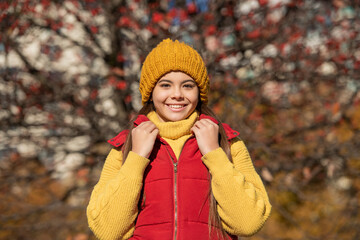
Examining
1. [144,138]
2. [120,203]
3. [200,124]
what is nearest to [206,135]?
[200,124]

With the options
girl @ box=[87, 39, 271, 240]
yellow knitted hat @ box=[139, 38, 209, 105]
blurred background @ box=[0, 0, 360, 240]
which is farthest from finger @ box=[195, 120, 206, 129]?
blurred background @ box=[0, 0, 360, 240]

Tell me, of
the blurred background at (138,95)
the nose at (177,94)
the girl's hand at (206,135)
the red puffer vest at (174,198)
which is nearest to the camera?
the red puffer vest at (174,198)

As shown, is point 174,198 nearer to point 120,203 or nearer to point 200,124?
point 120,203

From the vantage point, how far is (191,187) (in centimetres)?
197

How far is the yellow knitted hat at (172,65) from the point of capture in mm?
2184

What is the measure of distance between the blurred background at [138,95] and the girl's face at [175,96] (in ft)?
9.72

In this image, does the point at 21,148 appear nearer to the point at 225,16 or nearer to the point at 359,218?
the point at 225,16

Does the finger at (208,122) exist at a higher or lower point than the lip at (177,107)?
lower

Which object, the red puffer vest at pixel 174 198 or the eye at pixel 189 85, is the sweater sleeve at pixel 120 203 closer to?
the red puffer vest at pixel 174 198

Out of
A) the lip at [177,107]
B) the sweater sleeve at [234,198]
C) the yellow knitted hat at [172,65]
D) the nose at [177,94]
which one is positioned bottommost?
the sweater sleeve at [234,198]

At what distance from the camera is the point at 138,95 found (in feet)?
18.0

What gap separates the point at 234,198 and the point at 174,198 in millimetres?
295

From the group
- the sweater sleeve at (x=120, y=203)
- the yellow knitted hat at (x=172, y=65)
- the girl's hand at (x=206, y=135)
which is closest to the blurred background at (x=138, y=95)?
the yellow knitted hat at (x=172, y=65)

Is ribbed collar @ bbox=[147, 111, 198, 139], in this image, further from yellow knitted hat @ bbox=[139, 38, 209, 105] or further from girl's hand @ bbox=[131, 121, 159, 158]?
yellow knitted hat @ bbox=[139, 38, 209, 105]
